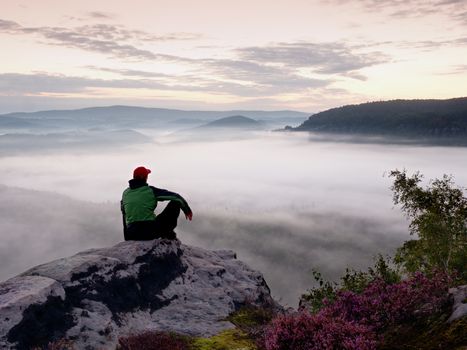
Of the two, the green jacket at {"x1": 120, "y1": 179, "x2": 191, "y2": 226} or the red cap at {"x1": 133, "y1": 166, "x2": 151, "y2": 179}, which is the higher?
the red cap at {"x1": 133, "y1": 166, "x2": 151, "y2": 179}

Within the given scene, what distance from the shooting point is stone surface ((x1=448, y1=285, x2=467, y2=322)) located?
6.70 metres

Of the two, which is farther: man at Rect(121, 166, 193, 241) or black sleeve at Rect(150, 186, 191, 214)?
man at Rect(121, 166, 193, 241)

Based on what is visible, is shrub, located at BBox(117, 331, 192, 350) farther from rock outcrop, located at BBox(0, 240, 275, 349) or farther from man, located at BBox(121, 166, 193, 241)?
man, located at BBox(121, 166, 193, 241)

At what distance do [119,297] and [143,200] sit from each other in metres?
2.82

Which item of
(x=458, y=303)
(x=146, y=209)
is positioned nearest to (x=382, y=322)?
(x=458, y=303)

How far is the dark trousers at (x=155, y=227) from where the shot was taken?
12.4 m

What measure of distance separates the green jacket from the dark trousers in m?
0.20

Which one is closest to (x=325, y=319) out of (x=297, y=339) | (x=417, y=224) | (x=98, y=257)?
(x=297, y=339)

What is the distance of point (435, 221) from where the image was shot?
4166cm

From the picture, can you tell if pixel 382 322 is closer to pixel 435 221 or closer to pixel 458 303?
pixel 458 303

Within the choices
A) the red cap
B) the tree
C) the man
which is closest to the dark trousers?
the man

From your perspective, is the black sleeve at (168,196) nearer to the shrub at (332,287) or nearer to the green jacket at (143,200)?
the green jacket at (143,200)

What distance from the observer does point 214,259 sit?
50.3 ft

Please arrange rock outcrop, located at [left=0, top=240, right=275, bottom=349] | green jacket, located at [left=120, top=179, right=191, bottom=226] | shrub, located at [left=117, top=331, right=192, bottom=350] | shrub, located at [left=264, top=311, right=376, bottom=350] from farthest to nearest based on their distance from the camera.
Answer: green jacket, located at [left=120, top=179, right=191, bottom=226] → rock outcrop, located at [left=0, top=240, right=275, bottom=349] → shrub, located at [left=117, top=331, right=192, bottom=350] → shrub, located at [left=264, top=311, right=376, bottom=350]
